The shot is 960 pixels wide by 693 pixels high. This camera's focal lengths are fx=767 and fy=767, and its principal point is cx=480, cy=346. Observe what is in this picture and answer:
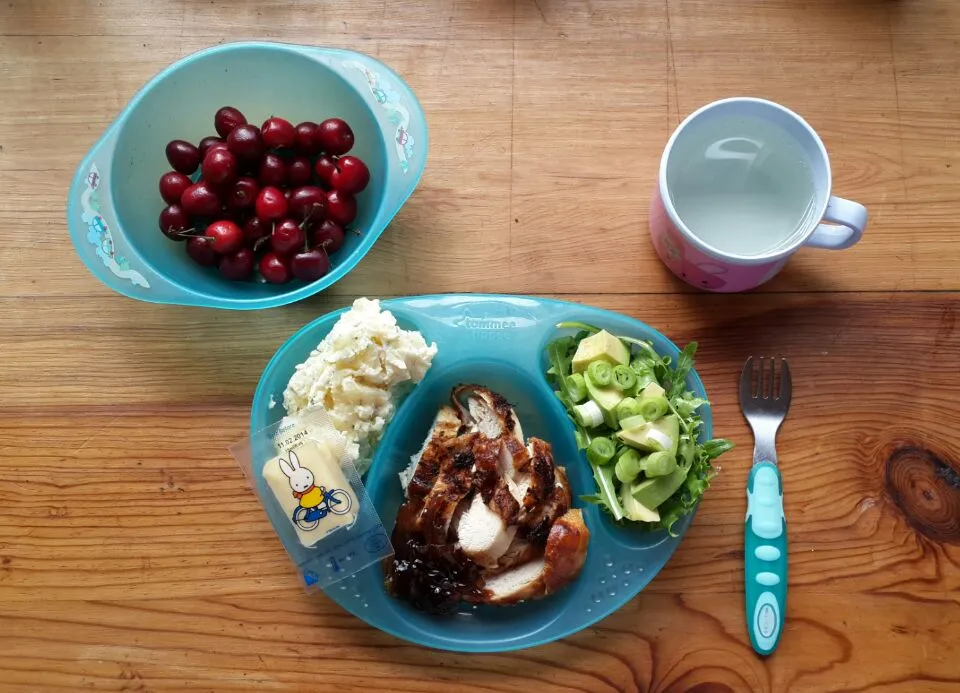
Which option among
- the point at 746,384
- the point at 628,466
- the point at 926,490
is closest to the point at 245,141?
the point at 628,466

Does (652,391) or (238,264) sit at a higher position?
(238,264)

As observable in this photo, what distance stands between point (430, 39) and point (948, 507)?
110 cm

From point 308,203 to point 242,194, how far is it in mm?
97

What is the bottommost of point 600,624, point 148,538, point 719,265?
point 600,624

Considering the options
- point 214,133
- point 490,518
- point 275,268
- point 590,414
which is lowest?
point 490,518

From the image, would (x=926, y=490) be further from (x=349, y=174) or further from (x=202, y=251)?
(x=202, y=251)

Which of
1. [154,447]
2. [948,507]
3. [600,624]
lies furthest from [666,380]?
[154,447]

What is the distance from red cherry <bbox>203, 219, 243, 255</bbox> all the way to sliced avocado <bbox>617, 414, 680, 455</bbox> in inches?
24.2

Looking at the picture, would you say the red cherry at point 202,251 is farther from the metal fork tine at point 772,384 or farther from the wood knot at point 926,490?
the wood knot at point 926,490

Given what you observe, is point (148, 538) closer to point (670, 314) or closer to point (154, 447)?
point (154, 447)

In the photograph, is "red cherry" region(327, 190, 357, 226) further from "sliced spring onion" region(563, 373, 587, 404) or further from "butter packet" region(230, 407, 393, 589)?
"sliced spring onion" region(563, 373, 587, 404)

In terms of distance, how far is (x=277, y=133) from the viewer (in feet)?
3.70

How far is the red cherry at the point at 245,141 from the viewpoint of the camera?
1.10m

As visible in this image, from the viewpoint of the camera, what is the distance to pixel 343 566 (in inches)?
41.2
